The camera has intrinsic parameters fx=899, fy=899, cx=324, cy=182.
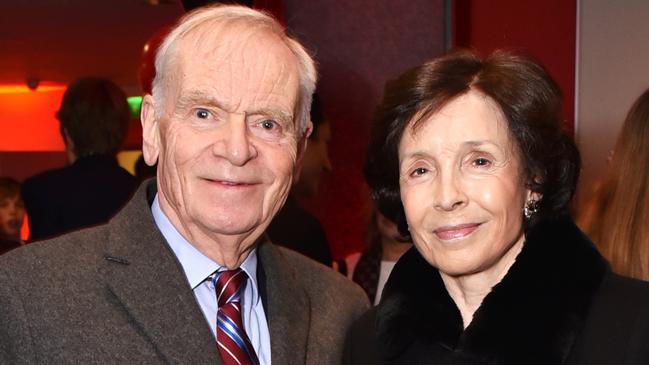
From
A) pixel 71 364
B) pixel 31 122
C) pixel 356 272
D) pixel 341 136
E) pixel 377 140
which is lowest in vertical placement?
pixel 31 122

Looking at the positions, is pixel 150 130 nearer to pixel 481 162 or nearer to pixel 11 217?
pixel 481 162

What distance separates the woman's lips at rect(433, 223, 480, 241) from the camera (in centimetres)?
192

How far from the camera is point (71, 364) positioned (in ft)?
5.73

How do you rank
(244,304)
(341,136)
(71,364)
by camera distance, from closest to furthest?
(71,364) < (244,304) < (341,136)

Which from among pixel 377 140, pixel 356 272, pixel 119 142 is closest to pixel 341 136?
pixel 356 272

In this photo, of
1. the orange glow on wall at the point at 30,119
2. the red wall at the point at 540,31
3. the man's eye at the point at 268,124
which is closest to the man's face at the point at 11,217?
the red wall at the point at 540,31

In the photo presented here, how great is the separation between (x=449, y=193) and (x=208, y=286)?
0.58 meters

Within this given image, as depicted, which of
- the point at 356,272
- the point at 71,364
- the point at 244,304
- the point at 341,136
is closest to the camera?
the point at 71,364

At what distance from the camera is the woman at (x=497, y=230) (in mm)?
1865

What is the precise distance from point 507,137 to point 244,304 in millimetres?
704

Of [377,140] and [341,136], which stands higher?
[377,140]

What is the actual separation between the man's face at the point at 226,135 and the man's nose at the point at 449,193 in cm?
35

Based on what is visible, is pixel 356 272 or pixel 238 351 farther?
pixel 356 272

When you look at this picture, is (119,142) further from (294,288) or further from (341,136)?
(294,288)
